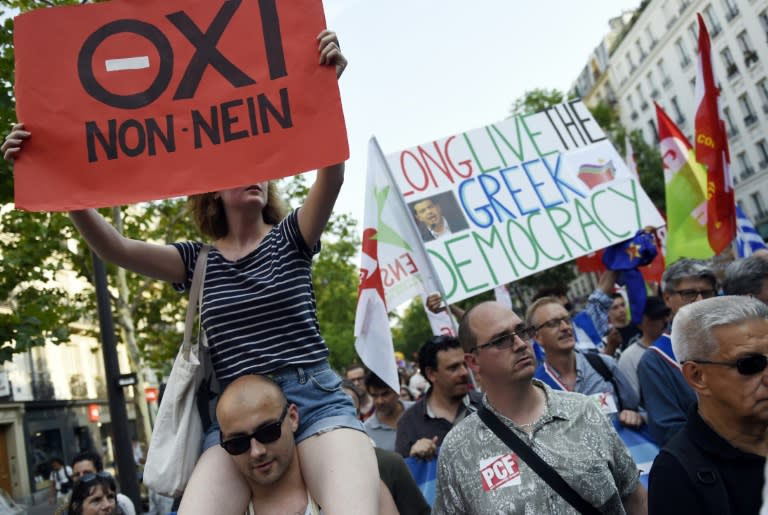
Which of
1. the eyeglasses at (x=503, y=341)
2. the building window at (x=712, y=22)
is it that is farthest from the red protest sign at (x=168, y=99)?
the building window at (x=712, y=22)

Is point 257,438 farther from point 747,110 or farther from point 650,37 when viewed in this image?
point 650,37

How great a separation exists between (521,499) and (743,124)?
41393 mm

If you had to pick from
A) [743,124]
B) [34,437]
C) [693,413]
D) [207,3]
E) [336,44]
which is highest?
[743,124]

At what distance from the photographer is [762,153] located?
3903 cm

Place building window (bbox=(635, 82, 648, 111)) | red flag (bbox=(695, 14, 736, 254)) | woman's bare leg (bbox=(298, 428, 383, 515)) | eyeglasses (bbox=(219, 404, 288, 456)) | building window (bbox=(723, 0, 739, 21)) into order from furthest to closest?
building window (bbox=(635, 82, 648, 111)) → building window (bbox=(723, 0, 739, 21)) → red flag (bbox=(695, 14, 736, 254)) → eyeglasses (bbox=(219, 404, 288, 456)) → woman's bare leg (bbox=(298, 428, 383, 515))

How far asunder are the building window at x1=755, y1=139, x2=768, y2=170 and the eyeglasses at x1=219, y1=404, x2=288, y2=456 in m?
41.3

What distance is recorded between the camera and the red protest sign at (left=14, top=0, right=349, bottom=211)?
2.65 metres

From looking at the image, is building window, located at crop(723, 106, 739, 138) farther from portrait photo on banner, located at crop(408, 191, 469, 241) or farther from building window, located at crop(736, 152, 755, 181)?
portrait photo on banner, located at crop(408, 191, 469, 241)

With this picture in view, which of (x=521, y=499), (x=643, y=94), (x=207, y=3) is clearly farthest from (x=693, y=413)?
(x=643, y=94)

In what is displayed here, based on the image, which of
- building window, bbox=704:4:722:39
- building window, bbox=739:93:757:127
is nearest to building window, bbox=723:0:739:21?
building window, bbox=704:4:722:39

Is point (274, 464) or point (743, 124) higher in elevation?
point (743, 124)

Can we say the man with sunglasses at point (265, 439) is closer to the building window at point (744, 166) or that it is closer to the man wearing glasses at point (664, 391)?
the man wearing glasses at point (664, 391)

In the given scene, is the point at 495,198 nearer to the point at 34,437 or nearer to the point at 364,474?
the point at 364,474

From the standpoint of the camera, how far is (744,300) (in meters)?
2.83
